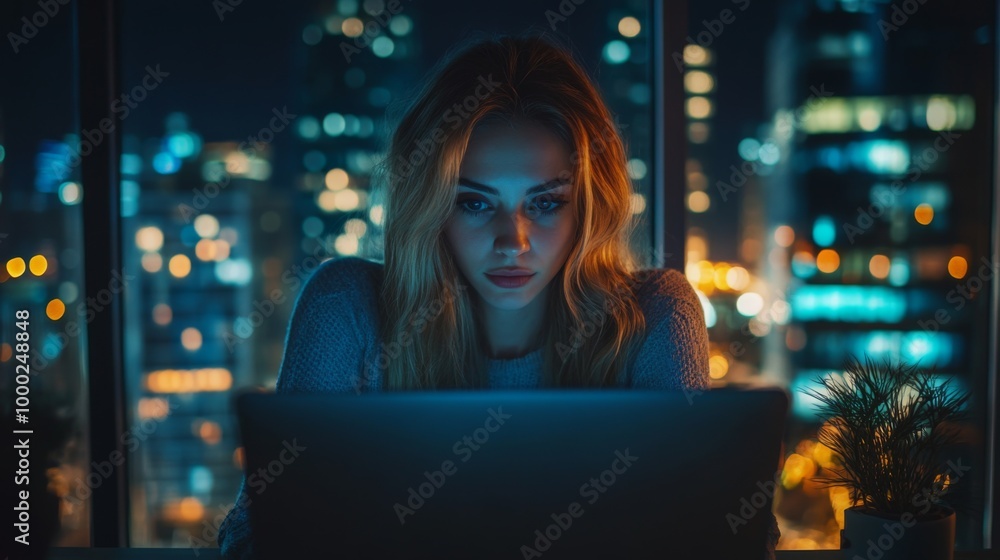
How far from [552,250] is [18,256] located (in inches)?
72.8

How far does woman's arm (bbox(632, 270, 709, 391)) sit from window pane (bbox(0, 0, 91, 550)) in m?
1.75

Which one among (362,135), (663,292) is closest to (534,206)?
(663,292)

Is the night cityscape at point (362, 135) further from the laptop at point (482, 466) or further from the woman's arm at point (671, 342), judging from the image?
the laptop at point (482, 466)

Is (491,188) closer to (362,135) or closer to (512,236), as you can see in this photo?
(512,236)

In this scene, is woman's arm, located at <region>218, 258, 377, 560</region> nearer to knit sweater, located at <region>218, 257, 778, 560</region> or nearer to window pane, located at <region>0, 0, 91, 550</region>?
knit sweater, located at <region>218, 257, 778, 560</region>

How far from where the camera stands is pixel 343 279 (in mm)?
1550

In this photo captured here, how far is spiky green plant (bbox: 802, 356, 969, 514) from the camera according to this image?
3.63 feet

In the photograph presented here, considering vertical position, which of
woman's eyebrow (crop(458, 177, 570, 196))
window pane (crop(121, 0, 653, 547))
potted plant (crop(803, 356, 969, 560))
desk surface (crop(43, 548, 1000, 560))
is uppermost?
window pane (crop(121, 0, 653, 547))

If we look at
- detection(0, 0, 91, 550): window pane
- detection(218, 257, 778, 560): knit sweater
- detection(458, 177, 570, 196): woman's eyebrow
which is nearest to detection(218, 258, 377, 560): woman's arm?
detection(218, 257, 778, 560): knit sweater

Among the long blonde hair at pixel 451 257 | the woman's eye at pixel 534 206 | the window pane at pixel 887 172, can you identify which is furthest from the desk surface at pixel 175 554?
the woman's eye at pixel 534 206

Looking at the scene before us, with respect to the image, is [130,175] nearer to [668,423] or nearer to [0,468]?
[0,468]

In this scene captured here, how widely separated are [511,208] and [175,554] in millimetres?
1032

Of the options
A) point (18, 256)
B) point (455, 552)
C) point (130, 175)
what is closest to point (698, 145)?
point (455, 552)

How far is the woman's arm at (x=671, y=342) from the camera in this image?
1488 mm
